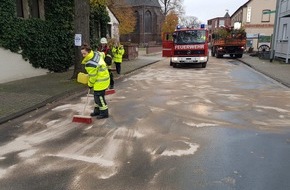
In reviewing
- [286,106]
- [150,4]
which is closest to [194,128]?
[286,106]

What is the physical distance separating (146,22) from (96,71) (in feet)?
195

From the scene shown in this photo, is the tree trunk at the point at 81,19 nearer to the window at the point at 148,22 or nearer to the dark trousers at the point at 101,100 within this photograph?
the dark trousers at the point at 101,100

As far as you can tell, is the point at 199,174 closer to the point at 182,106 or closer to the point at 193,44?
the point at 182,106

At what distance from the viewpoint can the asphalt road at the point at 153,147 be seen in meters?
4.06

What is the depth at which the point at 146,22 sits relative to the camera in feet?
210

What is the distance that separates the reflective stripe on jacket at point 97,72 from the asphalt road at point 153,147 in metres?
0.89

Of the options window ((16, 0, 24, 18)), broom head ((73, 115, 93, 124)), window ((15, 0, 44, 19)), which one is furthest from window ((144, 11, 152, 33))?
broom head ((73, 115, 93, 124))

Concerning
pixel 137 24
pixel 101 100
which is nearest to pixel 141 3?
pixel 137 24

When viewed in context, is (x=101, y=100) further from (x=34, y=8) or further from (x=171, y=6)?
(x=171, y=6)

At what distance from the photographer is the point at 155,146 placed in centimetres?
535

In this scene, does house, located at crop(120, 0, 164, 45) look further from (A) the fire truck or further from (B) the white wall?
(B) the white wall

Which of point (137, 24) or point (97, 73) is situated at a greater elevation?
point (137, 24)

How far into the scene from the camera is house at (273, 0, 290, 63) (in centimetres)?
2262

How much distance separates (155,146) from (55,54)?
11904 millimetres
